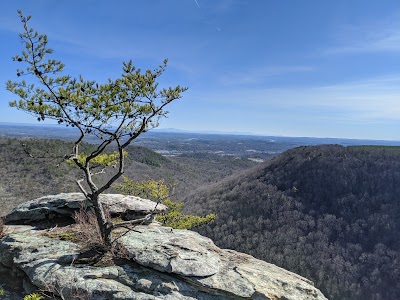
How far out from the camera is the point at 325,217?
57125 mm

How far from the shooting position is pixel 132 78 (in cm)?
1003

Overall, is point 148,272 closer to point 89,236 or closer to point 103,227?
point 103,227

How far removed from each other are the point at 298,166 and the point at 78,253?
6886 cm

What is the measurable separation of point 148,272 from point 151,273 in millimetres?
99

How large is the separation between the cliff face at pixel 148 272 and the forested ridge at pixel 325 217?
41616 mm

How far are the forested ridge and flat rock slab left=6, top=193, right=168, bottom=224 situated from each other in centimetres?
4071

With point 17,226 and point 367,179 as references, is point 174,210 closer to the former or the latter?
point 17,226

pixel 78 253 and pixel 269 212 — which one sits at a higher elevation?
pixel 78 253

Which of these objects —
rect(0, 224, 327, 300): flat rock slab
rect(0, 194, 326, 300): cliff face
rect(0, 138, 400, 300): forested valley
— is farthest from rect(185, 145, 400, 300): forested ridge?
rect(0, 194, 326, 300): cliff face

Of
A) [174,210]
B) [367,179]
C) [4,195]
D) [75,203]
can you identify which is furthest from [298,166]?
[75,203]

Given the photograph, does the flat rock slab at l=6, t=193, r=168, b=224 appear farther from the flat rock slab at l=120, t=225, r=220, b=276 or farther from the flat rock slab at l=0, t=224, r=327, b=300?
the flat rock slab at l=120, t=225, r=220, b=276

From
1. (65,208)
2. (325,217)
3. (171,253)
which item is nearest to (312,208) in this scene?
(325,217)

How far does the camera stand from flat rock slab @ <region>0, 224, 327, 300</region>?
899 centimetres

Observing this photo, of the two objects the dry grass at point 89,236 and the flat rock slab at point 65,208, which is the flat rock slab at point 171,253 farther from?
the flat rock slab at point 65,208
